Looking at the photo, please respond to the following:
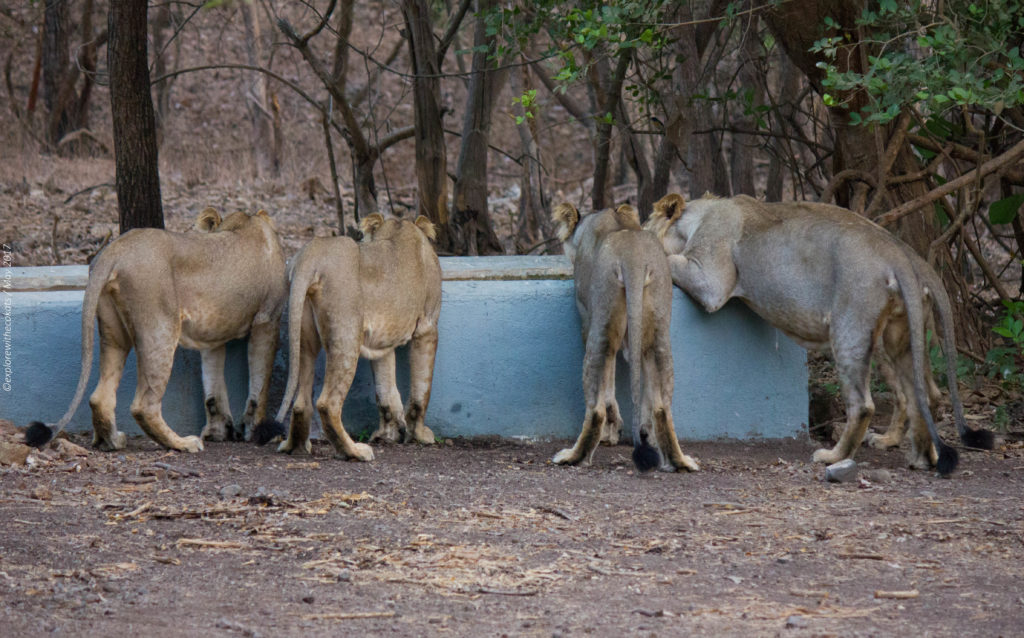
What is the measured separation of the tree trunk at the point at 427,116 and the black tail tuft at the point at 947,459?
4.81 m

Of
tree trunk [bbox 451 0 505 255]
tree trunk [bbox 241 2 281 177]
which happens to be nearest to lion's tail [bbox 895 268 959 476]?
tree trunk [bbox 451 0 505 255]

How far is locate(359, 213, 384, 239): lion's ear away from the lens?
671 cm

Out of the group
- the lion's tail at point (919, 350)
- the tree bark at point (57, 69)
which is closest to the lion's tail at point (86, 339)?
the lion's tail at point (919, 350)

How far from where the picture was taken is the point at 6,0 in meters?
23.7

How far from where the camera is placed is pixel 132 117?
823 centimetres

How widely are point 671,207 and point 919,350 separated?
175cm

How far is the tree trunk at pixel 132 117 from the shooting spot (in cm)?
814

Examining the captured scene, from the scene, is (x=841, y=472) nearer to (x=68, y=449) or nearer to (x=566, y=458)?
(x=566, y=458)

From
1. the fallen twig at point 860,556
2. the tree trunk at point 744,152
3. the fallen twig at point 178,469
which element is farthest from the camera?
the tree trunk at point 744,152

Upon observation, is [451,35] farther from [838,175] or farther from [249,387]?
[249,387]

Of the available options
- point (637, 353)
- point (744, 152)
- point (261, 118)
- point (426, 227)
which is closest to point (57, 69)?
point (261, 118)

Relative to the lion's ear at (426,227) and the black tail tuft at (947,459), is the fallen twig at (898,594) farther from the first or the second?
the lion's ear at (426,227)

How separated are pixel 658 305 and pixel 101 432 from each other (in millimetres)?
2821

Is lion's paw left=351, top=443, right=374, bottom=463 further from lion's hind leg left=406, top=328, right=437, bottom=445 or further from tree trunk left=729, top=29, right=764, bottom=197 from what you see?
tree trunk left=729, top=29, right=764, bottom=197
